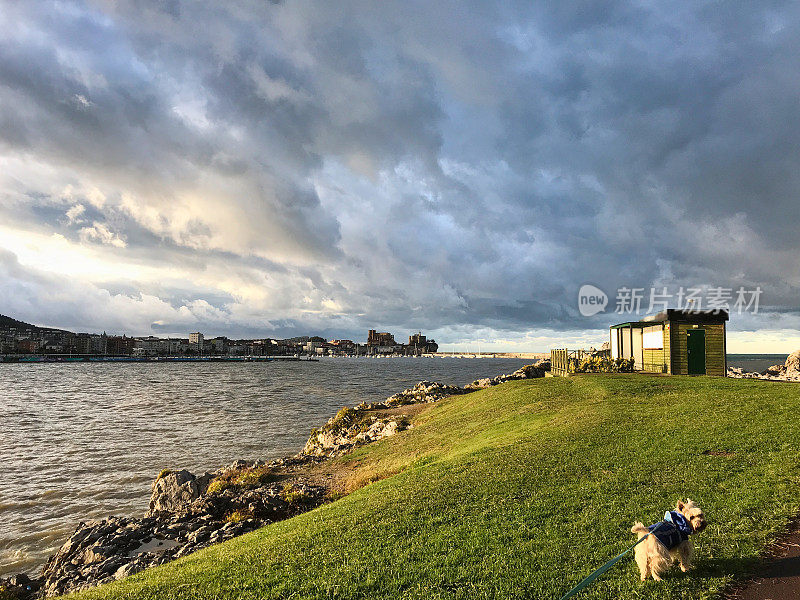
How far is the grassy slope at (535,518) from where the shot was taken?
22.2ft

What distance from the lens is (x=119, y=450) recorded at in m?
30.4

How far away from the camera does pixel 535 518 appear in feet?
29.0

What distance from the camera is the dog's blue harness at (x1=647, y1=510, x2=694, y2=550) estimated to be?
6.02m

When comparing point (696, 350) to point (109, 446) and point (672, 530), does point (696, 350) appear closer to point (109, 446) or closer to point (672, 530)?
point (672, 530)

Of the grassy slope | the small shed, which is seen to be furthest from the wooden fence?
the grassy slope

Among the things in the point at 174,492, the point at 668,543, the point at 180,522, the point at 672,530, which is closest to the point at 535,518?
the point at 668,543

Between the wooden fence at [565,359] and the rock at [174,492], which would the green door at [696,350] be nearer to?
the wooden fence at [565,359]

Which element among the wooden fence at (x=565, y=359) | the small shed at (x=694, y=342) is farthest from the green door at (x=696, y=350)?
the wooden fence at (x=565, y=359)

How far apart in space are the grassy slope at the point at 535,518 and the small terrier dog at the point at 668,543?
0.88ft

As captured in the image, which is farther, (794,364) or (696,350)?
(794,364)

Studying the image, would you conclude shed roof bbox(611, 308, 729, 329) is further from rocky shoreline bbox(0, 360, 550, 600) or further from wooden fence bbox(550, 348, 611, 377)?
rocky shoreline bbox(0, 360, 550, 600)

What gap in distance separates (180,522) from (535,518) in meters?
11.8

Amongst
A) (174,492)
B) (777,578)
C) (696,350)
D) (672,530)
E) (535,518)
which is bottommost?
(174,492)

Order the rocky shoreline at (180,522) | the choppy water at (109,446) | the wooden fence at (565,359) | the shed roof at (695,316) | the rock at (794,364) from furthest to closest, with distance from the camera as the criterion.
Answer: the rock at (794,364) < the wooden fence at (565,359) < the shed roof at (695,316) < the choppy water at (109,446) < the rocky shoreline at (180,522)
